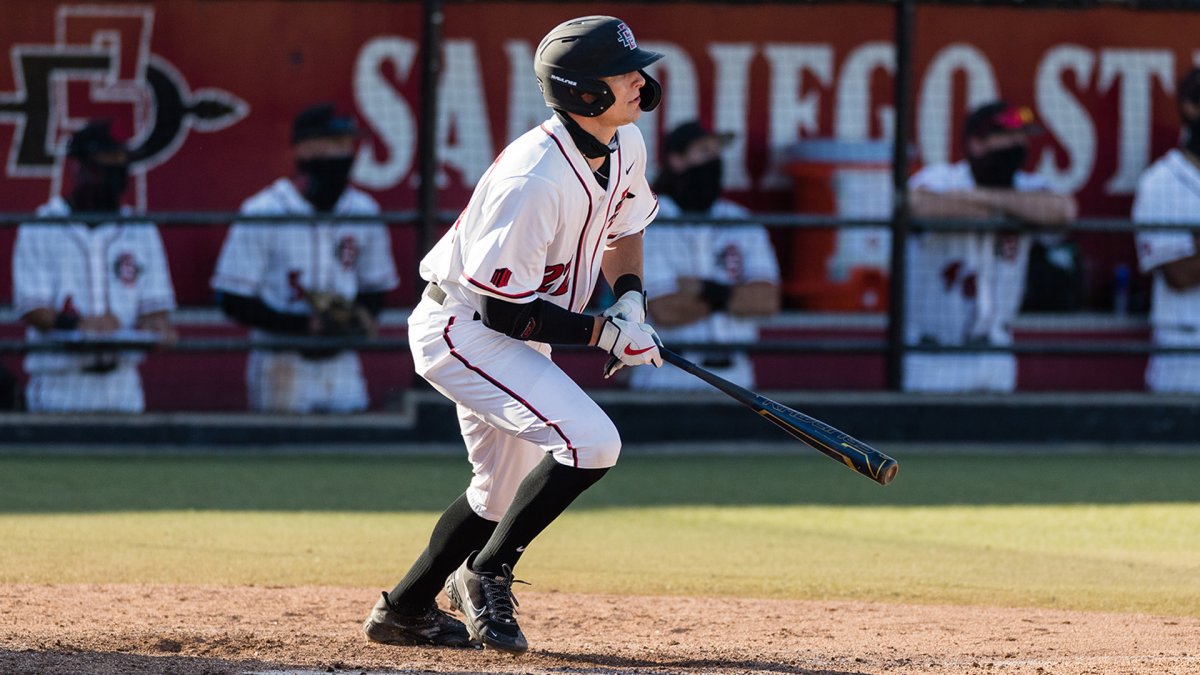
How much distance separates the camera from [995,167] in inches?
346

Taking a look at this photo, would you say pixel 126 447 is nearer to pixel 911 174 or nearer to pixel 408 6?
pixel 408 6

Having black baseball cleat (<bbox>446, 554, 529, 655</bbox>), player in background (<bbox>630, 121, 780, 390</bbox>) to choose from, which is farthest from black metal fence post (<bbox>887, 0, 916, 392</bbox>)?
black baseball cleat (<bbox>446, 554, 529, 655</bbox>)

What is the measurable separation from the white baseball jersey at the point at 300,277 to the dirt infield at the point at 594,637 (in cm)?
326

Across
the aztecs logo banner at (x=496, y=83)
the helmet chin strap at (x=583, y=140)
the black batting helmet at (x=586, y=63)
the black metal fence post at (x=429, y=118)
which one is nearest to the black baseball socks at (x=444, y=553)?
the helmet chin strap at (x=583, y=140)

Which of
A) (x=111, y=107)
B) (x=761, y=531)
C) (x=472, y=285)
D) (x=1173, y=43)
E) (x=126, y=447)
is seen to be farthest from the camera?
(x=1173, y=43)

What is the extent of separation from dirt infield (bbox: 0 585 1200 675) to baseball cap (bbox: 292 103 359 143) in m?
3.91

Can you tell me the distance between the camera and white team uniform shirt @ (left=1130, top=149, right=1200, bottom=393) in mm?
8688

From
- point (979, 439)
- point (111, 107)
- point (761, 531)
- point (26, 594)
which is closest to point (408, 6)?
point (111, 107)

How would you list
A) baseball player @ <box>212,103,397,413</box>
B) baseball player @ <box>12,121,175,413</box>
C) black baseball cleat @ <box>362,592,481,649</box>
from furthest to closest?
baseball player @ <box>212,103,397,413</box> < baseball player @ <box>12,121,175,413</box> < black baseball cleat @ <box>362,592,481,649</box>

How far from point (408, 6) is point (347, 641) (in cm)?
606

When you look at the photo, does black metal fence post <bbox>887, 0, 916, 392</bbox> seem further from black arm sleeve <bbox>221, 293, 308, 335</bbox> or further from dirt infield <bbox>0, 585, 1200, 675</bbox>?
dirt infield <bbox>0, 585, 1200, 675</bbox>

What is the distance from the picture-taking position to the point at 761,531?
242 inches

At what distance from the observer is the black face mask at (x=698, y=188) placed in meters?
8.61

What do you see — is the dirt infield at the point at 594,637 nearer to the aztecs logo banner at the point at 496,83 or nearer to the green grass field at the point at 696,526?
the green grass field at the point at 696,526
